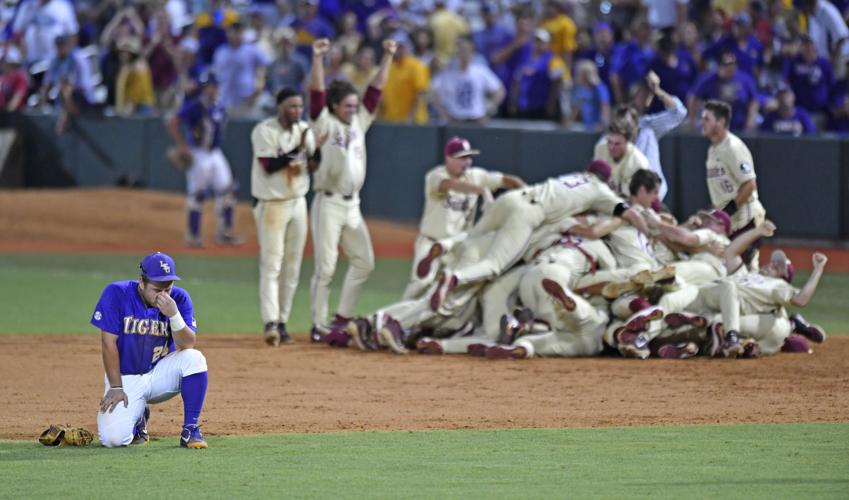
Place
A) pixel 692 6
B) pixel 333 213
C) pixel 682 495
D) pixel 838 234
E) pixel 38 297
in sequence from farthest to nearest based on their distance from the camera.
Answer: pixel 692 6 → pixel 838 234 → pixel 38 297 → pixel 333 213 → pixel 682 495

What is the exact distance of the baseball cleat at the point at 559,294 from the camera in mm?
13336

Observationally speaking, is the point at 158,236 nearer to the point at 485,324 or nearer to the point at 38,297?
the point at 38,297

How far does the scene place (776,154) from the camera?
68.9 ft

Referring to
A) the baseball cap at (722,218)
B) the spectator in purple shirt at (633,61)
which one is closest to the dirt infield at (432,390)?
the baseball cap at (722,218)

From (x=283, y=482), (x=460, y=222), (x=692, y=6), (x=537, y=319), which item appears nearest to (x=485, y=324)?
(x=537, y=319)

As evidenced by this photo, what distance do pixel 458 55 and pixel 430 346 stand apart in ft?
35.4

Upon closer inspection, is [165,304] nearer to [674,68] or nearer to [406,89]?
[674,68]

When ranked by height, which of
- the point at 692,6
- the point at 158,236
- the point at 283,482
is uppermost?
the point at 692,6

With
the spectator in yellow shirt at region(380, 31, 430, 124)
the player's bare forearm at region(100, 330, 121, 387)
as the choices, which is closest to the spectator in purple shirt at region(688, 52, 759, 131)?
the spectator in yellow shirt at region(380, 31, 430, 124)

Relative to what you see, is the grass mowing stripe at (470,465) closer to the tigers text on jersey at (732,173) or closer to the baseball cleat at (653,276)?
the baseball cleat at (653,276)

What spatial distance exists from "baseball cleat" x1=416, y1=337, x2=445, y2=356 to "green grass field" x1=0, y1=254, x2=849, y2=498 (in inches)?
155

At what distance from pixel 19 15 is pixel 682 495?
2485 cm

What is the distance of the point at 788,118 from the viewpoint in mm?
21094

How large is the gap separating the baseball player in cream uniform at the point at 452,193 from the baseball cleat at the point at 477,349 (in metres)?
1.21
